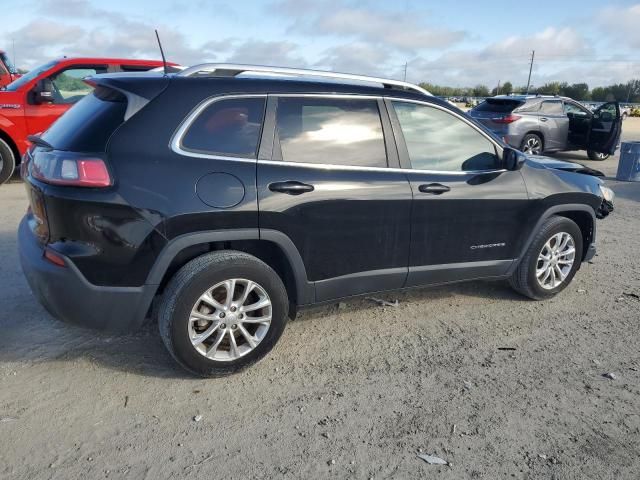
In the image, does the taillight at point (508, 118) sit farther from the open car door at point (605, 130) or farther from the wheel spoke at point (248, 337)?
the wheel spoke at point (248, 337)

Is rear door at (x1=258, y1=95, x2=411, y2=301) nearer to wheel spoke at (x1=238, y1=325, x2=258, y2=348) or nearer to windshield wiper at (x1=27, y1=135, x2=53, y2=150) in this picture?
wheel spoke at (x1=238, y1=325, x2=258, y2=348)

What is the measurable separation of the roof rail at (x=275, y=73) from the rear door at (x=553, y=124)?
394 inches

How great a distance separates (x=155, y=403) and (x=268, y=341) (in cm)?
75

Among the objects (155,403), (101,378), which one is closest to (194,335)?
(155,403)

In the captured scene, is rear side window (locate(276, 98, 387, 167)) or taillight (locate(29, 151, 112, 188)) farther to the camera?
rear side window (locate(276, 98, 387, 167))

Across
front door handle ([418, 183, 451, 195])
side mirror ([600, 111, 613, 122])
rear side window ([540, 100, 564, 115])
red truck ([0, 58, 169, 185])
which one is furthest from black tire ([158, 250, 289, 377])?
side mirror ([600, 111, 613, 122])

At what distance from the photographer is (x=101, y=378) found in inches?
124

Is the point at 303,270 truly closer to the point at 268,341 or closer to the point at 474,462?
the point at 268,341

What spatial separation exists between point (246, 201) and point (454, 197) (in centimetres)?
157

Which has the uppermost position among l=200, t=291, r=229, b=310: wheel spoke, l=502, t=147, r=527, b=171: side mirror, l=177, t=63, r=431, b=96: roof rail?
l=177, t=63, r=431, b=96: roof rail

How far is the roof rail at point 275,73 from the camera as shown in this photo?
3.21m

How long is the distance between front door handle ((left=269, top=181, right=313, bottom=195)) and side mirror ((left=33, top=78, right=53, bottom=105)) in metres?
6.44

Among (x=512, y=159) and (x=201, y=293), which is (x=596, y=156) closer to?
(x=512, y=159)

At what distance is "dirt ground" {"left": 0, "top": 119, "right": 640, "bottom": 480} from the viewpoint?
8.25 feet
